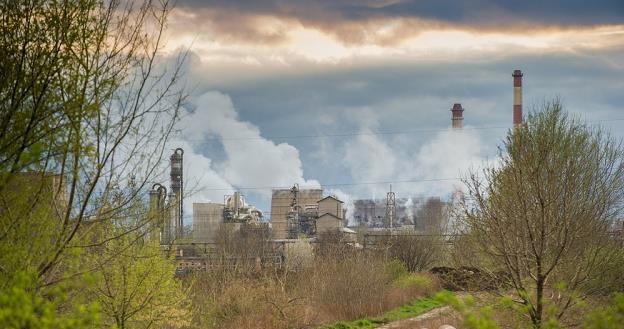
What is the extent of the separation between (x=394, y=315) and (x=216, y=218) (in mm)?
33122

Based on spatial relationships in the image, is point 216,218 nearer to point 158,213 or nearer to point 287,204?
point 287,204

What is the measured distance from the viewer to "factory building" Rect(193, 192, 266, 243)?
5516 centimetres

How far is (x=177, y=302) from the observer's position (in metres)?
16.0

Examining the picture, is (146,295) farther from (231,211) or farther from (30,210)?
(231,211)

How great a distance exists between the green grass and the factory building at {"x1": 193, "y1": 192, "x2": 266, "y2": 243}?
27336 mm

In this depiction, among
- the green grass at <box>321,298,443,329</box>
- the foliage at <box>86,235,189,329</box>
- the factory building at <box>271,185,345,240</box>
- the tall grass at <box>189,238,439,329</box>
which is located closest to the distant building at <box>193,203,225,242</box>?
the factory building at <box>271,185,345,240</box>

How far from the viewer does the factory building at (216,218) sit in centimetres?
5516

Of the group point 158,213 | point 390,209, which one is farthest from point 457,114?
point 158,213

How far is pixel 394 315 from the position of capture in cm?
2461

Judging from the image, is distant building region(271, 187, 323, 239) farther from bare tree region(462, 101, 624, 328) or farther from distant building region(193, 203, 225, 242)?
bare tree region(462, 101, 624, 328)

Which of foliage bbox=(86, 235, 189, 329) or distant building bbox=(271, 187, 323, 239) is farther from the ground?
distant building bbox=(271, 187, 323, 239)

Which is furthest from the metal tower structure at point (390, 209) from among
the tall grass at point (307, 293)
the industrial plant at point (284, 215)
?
the tall grass at point (307, 293)

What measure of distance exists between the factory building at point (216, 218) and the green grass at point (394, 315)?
2734 cm

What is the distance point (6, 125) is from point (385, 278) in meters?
20.4
